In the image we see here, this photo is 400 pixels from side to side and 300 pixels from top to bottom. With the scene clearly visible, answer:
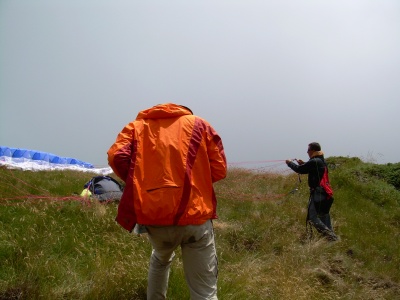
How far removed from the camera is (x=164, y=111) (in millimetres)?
2746

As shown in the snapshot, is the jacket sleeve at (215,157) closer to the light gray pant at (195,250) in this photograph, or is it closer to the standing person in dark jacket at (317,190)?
the light gray pant at (195,250)

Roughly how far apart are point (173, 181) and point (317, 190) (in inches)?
175

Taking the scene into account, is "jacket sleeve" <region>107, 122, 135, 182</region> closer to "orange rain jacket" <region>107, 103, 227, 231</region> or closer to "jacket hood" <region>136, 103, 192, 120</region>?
"orange rain jacket" <region>107, 103, 227, 231</region>

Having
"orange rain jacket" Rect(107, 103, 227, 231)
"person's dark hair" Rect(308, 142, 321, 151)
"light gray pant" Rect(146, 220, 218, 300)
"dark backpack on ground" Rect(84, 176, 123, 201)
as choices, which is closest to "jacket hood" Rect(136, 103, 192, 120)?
"orange rain jacket" Rect(107, 103, 227, 231)

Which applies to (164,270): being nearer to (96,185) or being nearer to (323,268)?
(323,268)

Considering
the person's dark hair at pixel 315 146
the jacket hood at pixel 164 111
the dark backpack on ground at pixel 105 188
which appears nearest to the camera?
the jacket hood at pixel 164 111

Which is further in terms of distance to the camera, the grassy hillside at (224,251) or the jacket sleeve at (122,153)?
the grassy hillside at (224,251)

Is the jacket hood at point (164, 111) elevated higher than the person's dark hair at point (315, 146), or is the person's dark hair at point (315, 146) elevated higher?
the jacket hood at point (164, 111)

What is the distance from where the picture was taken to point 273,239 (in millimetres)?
5699

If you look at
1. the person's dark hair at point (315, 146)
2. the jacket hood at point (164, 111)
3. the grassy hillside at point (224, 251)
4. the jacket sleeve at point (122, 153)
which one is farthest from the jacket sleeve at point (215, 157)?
the person's dark hair at point (315, 146)

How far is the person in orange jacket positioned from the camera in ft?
8.21

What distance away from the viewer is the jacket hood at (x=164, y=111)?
2.75 metres

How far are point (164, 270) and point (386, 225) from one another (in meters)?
7.49

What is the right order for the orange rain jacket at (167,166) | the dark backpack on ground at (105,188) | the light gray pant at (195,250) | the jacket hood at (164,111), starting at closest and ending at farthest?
the orange rain jacket at (167,166) → the light gray pant at (195,250) → the jacket hood at (164,111) → the dark backpack on ground at (105,188)
